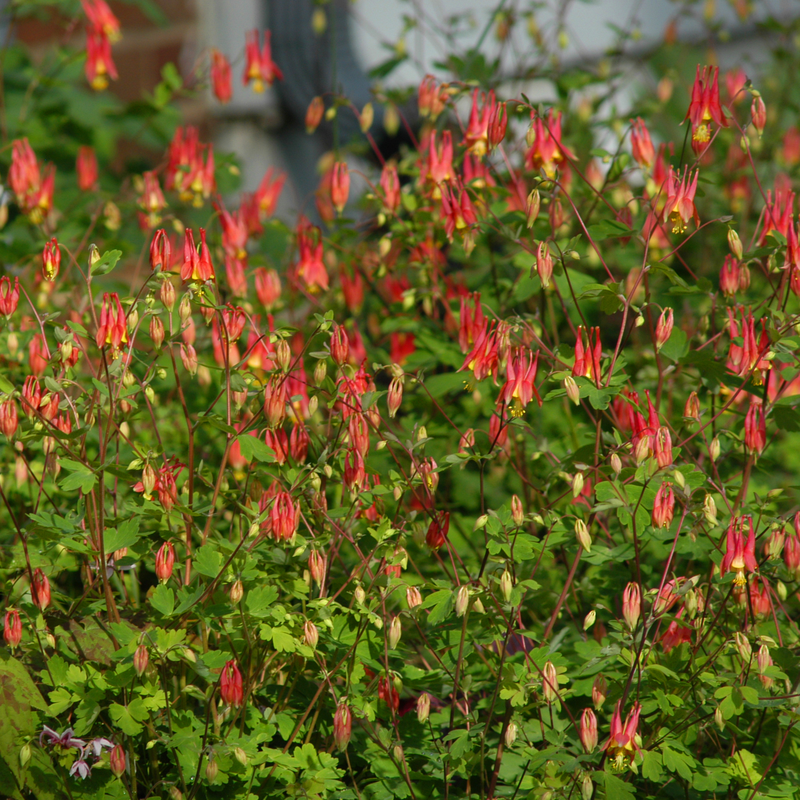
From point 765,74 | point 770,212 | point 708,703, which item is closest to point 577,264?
point 770,212

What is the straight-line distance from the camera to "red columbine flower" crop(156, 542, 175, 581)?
1482mm

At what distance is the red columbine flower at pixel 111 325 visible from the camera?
1.48 m

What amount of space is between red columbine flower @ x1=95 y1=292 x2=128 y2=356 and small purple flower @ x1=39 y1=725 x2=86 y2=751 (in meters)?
0.63

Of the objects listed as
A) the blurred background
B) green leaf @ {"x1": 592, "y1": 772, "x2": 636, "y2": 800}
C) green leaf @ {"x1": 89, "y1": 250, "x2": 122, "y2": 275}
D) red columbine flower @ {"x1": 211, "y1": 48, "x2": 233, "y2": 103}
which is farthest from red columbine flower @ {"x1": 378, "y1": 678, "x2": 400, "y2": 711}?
the blurred background

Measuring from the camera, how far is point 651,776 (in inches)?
57.6

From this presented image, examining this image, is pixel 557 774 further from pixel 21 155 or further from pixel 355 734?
pixel 21 155

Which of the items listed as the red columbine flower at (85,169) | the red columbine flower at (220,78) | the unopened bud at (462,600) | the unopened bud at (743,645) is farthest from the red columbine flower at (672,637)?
the red columbine flower at (85,169)

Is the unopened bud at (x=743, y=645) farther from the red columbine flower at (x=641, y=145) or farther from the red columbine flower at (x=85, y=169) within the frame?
the red columbine flower at (x=85, y=169)

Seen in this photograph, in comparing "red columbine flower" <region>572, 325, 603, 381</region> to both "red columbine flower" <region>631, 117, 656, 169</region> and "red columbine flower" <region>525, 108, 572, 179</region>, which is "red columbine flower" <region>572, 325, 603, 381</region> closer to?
"red columbine flower" <region>525, 108, 572, 179</region>

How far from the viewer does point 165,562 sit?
4.90 feet

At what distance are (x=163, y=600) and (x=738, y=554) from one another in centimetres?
92

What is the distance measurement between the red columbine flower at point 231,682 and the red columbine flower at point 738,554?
79cm

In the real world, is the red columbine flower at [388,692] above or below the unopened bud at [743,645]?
below

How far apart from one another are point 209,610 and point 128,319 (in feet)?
1.67
